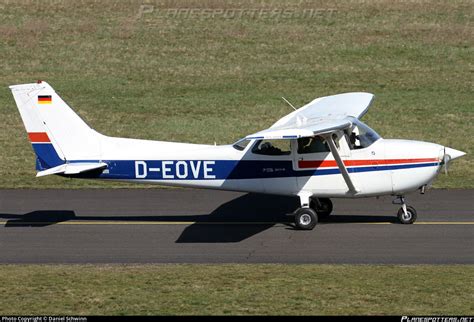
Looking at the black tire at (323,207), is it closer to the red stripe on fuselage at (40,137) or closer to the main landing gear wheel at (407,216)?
the main landing gear wheel at (407,216)

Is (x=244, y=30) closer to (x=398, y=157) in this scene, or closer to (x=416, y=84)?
(x=416, y=84)

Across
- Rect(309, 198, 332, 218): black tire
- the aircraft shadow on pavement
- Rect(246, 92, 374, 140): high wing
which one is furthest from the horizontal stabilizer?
Rect(309, 198, 332, 218): black tire

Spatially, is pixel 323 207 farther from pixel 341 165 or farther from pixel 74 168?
pixel 74 168

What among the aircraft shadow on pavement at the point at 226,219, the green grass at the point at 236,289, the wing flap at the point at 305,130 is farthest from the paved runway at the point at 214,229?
the wing flap at the point at 305,130

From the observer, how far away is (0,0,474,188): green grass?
97.4 ft

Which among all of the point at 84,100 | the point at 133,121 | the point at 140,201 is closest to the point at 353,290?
the point at 140,201

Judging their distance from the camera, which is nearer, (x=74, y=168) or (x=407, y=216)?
(x=74, y=168)

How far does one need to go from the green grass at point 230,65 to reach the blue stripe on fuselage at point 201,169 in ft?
18.0

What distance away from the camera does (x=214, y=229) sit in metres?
19.5

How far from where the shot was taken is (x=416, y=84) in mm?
32969

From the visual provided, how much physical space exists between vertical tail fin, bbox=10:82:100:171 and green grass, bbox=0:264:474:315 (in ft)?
11.4

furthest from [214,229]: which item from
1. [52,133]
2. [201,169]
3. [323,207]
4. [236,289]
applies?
[236,289]

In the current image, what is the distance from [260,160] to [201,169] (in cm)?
116

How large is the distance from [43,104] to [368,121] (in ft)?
41.3
